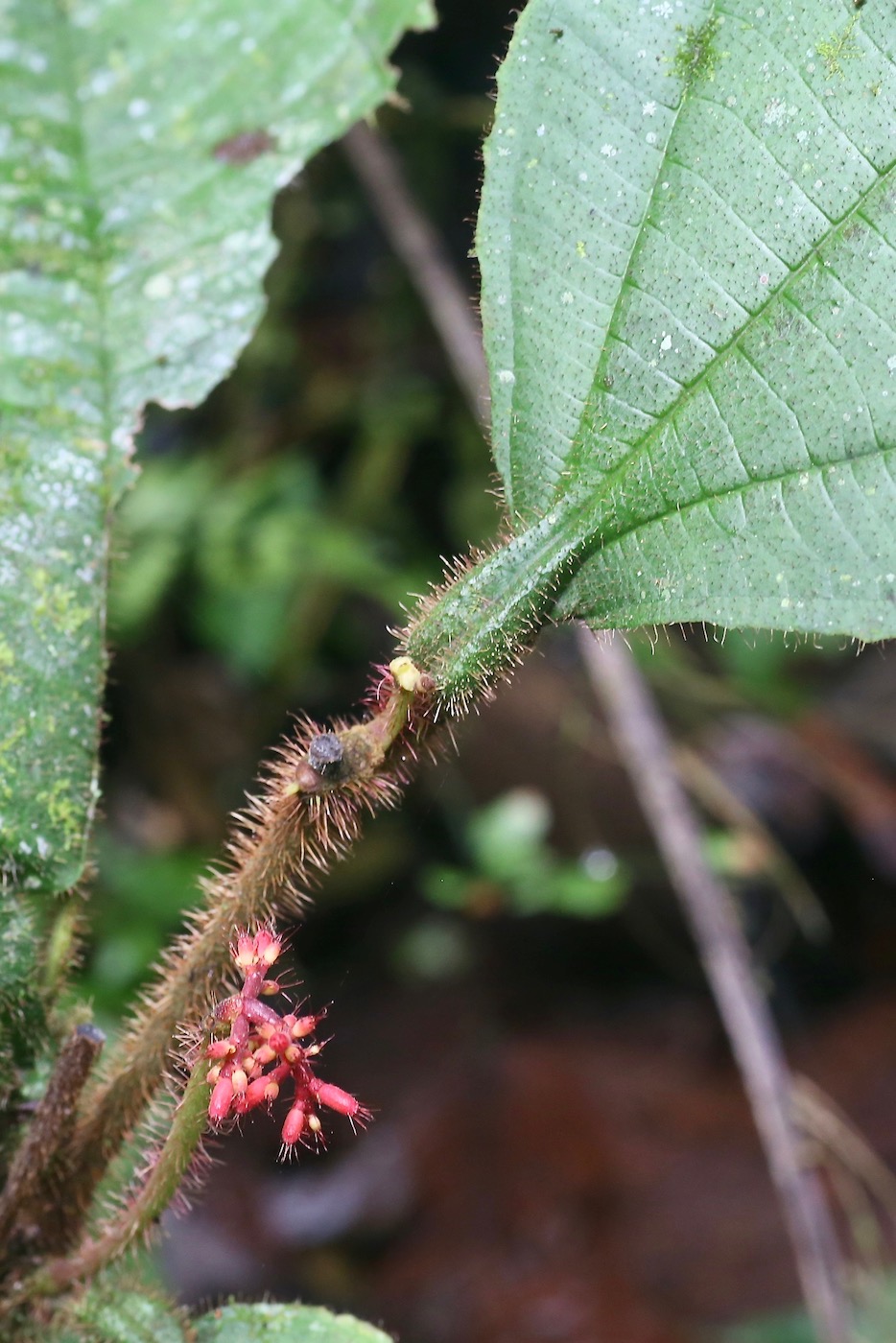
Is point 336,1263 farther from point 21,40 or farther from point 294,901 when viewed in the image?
point 21,40

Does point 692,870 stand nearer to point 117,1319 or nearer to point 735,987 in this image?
point 735,987

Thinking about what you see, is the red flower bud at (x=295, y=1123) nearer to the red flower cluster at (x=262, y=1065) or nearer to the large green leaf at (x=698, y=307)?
the red flower cluster at (x=262, y=1065)

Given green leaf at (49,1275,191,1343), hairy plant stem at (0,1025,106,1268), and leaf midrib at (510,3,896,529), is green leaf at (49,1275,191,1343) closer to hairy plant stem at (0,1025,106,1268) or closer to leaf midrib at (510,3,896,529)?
hairy plant stem at (0,1025,106,1268)

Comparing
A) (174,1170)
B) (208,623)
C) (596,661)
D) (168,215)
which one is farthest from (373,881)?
(174,1170)

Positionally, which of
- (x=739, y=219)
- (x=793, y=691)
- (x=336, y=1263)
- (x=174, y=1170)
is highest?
(x=739, y=219)

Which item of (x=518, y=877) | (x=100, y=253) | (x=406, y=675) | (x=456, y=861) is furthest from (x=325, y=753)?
(x=456, y=861)
